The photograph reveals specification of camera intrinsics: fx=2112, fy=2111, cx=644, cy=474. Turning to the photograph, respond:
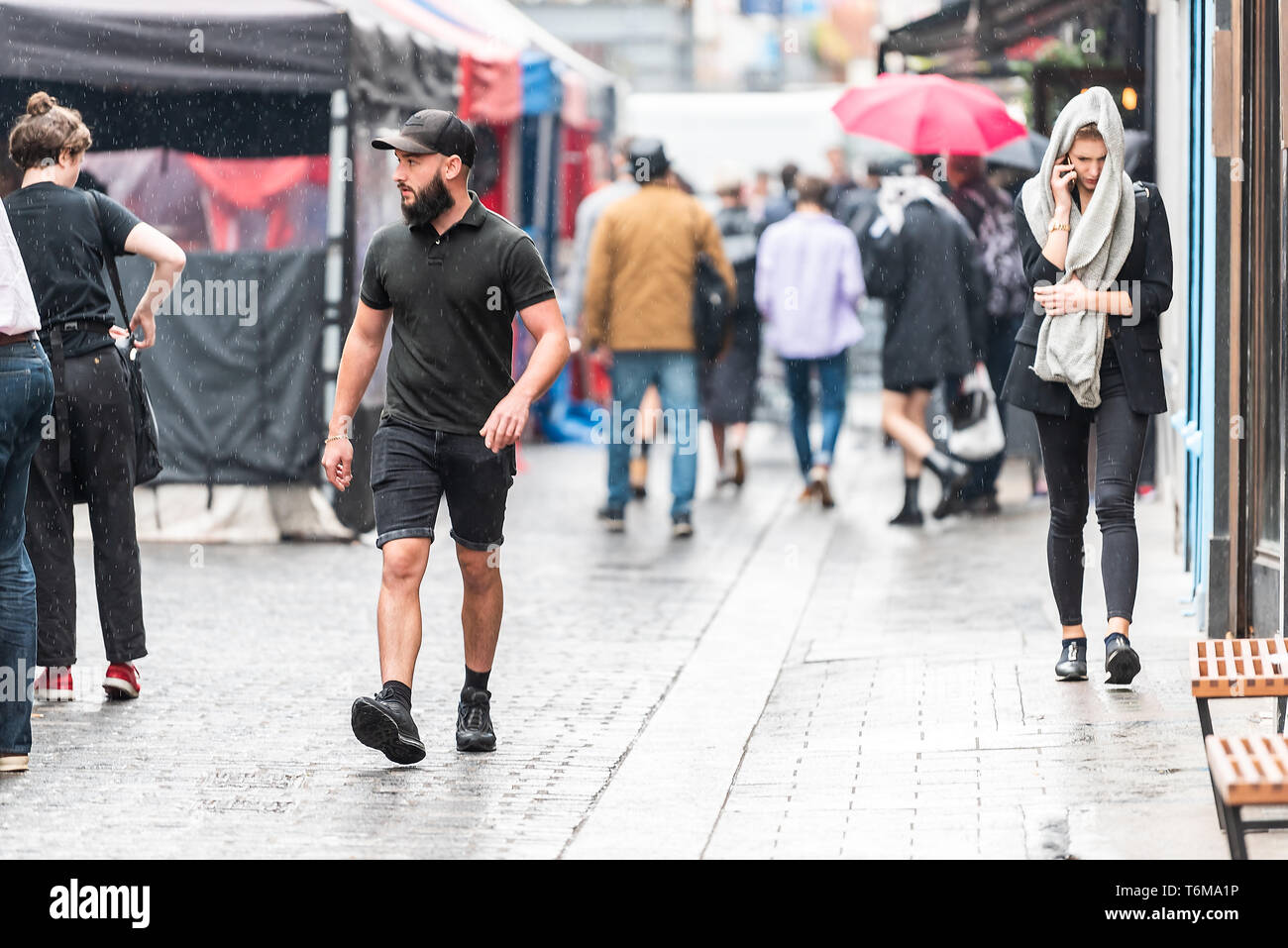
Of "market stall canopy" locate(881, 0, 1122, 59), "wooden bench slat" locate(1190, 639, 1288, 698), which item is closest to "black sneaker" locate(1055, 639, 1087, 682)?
"wooden bench slat" locate(1190, 639, 1288, 698)

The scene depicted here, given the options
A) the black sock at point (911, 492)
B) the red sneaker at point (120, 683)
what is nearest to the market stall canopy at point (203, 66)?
the black sock at point (911, 492)

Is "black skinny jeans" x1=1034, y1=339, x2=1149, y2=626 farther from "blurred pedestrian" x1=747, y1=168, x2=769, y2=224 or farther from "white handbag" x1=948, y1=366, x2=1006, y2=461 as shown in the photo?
"blurred pedestrian" x1=747, y1=168, x2=769, y2=224

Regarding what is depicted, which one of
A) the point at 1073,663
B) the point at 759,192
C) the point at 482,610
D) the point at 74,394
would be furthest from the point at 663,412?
the point at 759,192

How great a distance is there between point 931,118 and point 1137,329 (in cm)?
505

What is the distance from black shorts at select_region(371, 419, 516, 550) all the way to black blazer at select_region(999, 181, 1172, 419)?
185 cm

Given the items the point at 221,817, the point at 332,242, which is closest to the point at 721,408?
the point at 332,242

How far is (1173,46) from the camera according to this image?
1151 centimetres

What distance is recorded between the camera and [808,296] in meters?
13.9

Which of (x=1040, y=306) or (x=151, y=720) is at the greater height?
(x=1040, y=306)

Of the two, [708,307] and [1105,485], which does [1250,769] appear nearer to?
[1105,485]

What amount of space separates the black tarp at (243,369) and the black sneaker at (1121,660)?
18.9 feet

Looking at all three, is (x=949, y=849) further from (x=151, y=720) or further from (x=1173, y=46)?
(x=1173, y=46)

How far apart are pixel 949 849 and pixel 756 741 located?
62.2 inches
